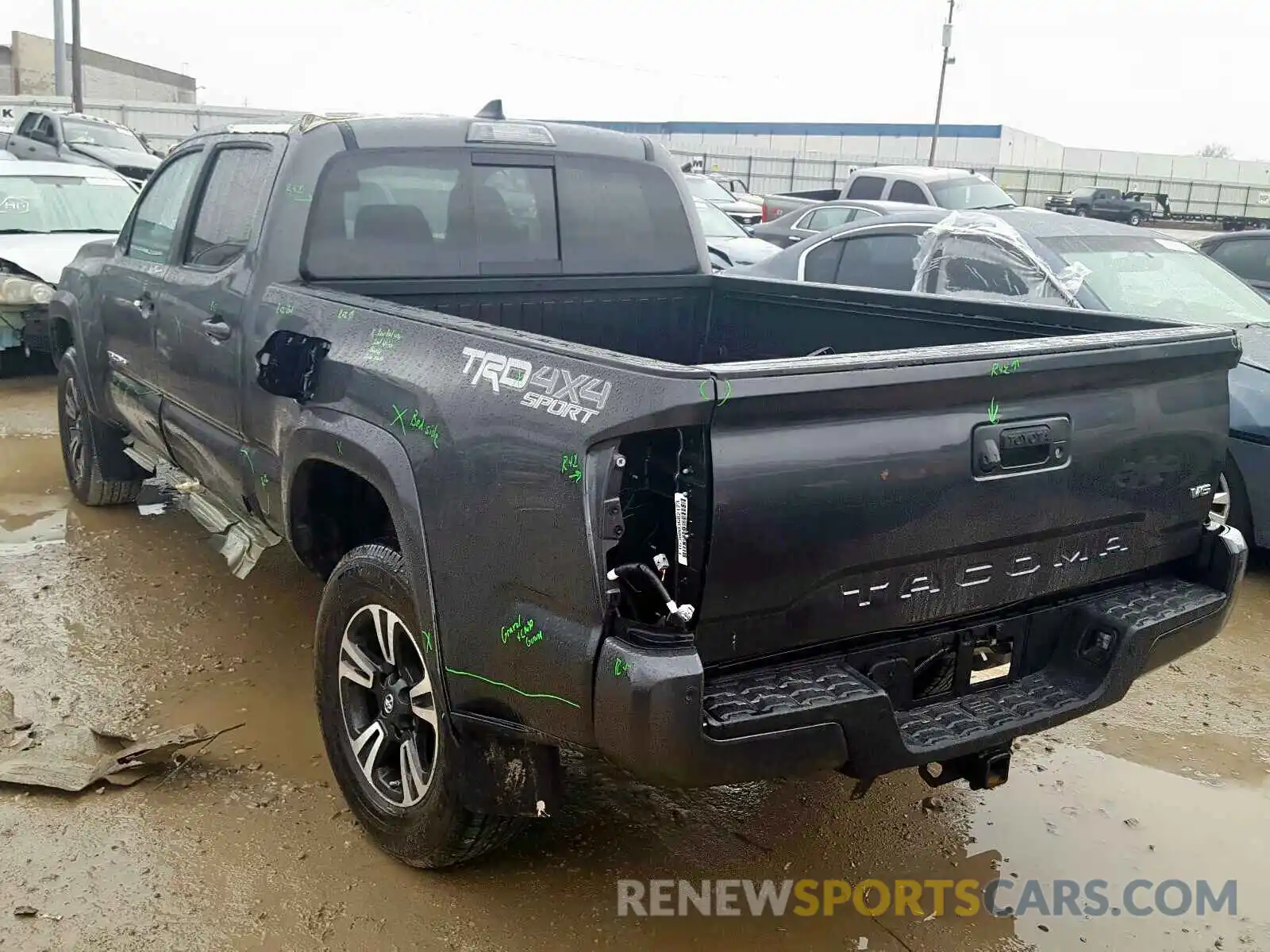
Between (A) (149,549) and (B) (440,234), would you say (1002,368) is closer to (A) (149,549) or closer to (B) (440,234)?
(B) (440,234)

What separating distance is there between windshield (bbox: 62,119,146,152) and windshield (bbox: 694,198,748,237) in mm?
10725

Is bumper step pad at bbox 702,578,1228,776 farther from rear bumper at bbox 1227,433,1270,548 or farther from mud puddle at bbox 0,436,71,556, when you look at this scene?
mud puddle at bbox 0,436,71,556

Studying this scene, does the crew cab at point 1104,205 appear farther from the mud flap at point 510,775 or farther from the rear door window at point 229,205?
the mud flap at point 510,775

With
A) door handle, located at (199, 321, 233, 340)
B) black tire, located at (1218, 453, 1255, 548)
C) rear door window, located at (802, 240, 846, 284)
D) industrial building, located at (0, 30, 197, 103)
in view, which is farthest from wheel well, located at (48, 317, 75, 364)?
industrial building, located at (0, 30, 197, 103)

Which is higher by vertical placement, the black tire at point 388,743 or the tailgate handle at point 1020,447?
the tailgate handle at point 1020,447

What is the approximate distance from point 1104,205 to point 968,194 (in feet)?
78.9

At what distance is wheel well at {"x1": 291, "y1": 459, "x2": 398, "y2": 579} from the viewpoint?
3506mm

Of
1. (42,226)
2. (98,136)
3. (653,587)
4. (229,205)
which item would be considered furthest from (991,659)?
(98,136)

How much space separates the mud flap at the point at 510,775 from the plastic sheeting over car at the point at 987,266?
462 cm

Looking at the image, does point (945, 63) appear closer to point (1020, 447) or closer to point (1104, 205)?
point (1104, 205)

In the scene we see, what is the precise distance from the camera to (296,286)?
3.66 m

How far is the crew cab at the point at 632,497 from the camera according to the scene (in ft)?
7.88

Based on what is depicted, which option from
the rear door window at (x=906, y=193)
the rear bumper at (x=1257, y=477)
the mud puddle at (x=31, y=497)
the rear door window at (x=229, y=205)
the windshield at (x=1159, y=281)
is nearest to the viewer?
the rear door window at (x=229, y=205)

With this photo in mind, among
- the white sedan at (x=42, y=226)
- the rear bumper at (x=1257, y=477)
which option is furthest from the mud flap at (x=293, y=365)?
the white sedan at (x=42, y=226)
